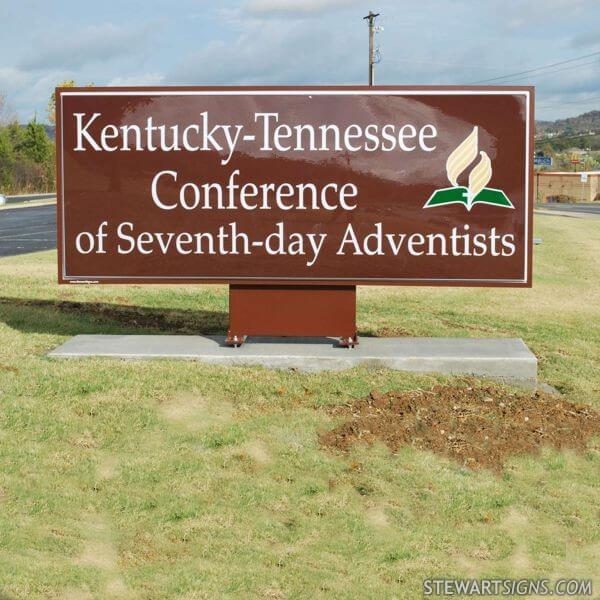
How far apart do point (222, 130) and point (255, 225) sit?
101 centimetres

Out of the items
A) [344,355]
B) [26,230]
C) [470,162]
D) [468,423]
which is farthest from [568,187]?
[468,423]

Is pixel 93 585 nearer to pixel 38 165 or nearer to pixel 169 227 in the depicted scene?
pixel 169 227

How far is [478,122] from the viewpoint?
8.87 metres

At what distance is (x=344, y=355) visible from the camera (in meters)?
8.95

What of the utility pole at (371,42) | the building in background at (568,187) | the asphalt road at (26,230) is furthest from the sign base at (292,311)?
the building in background at (568,187)

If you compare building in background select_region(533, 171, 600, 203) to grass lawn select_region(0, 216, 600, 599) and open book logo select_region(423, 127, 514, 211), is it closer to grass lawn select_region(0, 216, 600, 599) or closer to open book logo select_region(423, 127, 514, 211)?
open book logo select_region(423, 127, 514, 211)

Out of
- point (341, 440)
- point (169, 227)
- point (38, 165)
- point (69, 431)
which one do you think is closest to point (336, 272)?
point (169, 227)

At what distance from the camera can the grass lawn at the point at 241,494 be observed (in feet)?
16.9

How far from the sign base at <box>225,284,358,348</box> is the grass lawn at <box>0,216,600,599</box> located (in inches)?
28.5

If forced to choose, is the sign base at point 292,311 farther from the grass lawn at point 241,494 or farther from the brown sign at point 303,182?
the grass lawn at point 241,494

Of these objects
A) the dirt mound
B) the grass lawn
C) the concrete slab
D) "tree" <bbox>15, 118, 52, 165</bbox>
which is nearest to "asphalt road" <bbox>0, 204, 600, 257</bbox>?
the concrete slab

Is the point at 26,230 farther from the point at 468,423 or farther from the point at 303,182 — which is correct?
the point at 468,423

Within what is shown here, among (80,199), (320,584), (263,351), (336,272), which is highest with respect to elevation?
(80,199)

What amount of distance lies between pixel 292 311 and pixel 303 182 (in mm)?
1352
